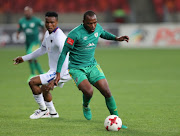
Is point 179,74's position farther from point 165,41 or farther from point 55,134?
point 165,41

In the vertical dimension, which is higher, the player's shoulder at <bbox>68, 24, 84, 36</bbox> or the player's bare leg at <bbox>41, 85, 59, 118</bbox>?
the player's shoulder at <bbox>68, 24, 84, 36</bbox>

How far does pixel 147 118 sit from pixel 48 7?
85.8 ft

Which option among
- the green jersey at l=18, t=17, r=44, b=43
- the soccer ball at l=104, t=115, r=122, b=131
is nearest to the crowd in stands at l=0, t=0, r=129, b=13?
the green jersey at l=18, t=17, r=44, b=43

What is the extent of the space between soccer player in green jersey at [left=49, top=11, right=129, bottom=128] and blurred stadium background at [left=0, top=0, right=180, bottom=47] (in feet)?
64.7

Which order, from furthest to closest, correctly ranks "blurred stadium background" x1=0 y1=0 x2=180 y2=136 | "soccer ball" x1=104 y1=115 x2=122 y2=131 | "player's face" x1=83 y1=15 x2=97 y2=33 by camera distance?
"player's face" x1=83 y1=15 x2=97 y2=33
"blurred stadium background" x1=0 y1=0 x2=180 y2=136
"soccer ball" x1=104 y1=115 x2=122 y2=131

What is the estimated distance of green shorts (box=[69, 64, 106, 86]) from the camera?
655 centimetres

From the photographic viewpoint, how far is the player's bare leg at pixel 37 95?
277 inches

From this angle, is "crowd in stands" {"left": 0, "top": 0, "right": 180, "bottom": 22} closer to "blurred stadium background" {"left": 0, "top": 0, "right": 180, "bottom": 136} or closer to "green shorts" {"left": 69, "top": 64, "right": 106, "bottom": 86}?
"blurred stadium background" {"left": 0, "top": 0, "right": 180, "bottom": 136}

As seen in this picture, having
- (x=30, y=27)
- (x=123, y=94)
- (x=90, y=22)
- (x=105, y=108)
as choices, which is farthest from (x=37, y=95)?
(x=30, y=27)

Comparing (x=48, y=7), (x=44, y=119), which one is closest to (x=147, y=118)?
(x=44, y=119)

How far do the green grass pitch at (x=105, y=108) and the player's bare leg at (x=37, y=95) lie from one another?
0.22 meters

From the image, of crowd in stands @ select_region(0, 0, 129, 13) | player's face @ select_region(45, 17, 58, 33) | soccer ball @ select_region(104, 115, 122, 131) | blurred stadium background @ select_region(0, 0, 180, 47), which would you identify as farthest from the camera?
crowd in stands @ select_region(0, 0, 129, 13)

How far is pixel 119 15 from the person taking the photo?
31625 mm

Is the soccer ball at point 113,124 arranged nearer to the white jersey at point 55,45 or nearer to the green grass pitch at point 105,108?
the green grass pitch at point 105,108
